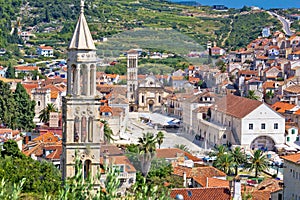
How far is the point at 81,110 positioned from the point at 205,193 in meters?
4.95

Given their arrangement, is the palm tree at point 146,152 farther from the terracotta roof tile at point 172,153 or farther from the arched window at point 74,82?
the arched window at point 74,82

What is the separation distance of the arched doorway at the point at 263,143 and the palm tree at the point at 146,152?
11.5 metres

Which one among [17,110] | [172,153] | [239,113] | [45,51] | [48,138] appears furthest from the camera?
[45,51]

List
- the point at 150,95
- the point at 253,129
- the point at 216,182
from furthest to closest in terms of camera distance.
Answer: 1. the point at 150,95
2. the point at 253,129
3. the point at 216,182

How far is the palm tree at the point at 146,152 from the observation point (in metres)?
30.0

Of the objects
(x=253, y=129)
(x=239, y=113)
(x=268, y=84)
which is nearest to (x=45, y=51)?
(x=268, y=84)

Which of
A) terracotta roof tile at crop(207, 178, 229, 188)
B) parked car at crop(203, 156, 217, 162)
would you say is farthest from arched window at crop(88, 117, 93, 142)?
parked car at crop(203, 156, 217, 162)

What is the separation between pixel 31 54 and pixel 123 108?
48.4m

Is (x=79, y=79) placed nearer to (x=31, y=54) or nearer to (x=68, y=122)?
(x=68, y=122)

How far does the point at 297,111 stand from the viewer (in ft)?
161

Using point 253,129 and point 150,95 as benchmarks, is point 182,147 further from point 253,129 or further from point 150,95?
point 150,95

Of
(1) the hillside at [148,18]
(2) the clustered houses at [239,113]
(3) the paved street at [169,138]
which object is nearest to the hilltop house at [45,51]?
(1) the hillside at [148,18]

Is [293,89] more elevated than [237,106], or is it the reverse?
[293,89]

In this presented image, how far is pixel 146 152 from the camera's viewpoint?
32375 mm
